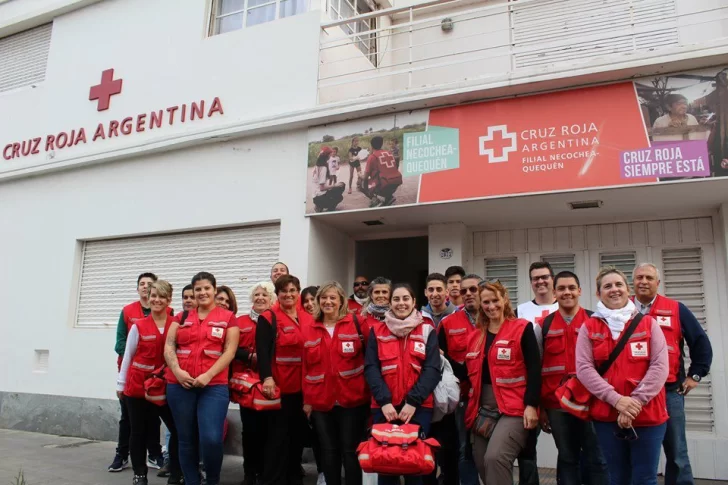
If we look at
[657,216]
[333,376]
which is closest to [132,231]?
[333,376]

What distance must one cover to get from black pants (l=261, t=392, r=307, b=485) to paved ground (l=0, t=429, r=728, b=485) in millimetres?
884

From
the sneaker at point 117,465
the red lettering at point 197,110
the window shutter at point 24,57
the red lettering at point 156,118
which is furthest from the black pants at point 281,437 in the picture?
the window shutter at point 24,57

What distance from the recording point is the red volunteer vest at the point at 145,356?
5.05 meters

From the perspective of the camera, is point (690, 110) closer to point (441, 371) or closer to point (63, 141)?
point (441, 371)

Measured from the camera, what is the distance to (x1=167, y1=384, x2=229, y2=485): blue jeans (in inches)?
176

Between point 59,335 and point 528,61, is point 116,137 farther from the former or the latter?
point 528,61

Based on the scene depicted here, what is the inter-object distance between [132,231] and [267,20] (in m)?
3.60

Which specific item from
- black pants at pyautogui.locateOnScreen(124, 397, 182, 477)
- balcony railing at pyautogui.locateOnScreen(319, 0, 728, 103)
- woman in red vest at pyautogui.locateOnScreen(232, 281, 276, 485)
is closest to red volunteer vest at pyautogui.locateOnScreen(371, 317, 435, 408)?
woman in red vest at pyautogui.locateOnScreen(232, 281, 276, 485)

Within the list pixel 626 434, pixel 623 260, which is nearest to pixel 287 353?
pixel 626 434

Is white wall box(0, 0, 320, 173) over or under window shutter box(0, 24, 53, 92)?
under

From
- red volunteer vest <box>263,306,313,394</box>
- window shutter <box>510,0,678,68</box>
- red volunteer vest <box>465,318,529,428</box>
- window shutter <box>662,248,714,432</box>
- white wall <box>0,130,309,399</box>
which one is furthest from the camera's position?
white wall <box>0,130,309,399</box>

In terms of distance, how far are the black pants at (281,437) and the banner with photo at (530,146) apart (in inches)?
100

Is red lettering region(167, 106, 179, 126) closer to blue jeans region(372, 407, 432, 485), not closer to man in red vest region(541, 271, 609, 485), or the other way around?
blue jeans region(372, 407, 432, 485)

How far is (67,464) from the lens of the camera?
621 centimetres
